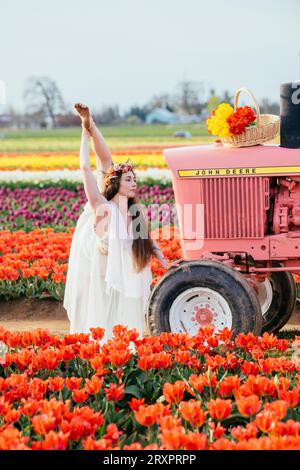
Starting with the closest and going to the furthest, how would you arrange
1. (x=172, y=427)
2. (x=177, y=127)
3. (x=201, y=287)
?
(x=172, y=427) < (x=201, y=287) < (x=177, y=127)

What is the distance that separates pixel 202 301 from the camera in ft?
21.3

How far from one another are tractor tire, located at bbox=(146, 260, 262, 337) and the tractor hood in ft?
2.22

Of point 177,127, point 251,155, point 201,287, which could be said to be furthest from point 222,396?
point 177,127

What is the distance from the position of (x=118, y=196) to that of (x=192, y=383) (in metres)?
2.74

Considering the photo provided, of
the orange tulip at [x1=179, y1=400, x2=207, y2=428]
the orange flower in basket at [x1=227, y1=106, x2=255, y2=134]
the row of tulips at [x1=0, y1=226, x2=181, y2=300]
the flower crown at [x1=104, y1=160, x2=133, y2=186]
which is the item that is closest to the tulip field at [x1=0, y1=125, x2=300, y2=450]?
the orange tulip at [x1=179, y1=400, x2=207, y2=428]

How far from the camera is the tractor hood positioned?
6.63 m

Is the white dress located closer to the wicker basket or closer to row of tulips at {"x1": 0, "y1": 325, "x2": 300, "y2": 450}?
the wicker basket

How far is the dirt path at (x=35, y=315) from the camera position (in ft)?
27.7

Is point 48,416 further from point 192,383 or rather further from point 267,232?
point 267,232

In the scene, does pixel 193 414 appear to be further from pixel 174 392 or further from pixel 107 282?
pixel 107 282

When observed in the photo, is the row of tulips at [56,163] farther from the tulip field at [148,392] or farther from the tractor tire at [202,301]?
the tulip field at [148,392]

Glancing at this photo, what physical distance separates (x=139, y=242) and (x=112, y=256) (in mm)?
248

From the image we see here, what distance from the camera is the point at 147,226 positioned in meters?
7.00

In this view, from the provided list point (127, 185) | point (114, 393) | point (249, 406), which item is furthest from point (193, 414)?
point (127, 185)
